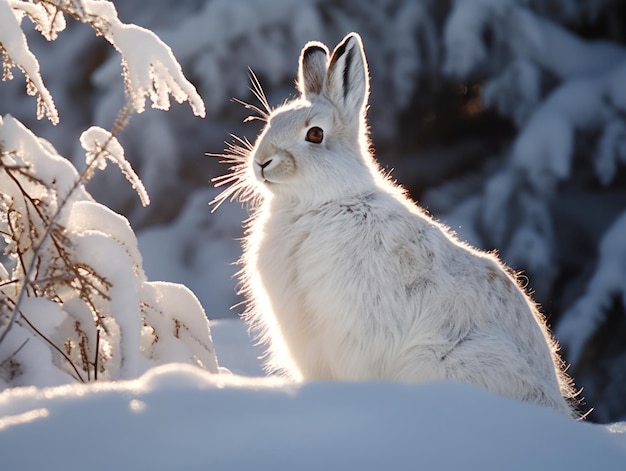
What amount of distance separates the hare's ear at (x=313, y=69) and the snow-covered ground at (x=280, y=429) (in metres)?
1.77

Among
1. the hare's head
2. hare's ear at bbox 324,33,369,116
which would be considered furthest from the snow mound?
hare's ear at bbox 324,33,369,116

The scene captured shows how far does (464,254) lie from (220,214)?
5703 millimetres

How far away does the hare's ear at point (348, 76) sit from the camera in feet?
10.4

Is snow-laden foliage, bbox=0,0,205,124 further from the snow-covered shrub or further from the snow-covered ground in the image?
the snow-covered ground

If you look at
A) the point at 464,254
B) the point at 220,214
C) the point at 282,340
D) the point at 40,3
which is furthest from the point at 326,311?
the point at 220,214

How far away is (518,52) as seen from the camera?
7.42 meters

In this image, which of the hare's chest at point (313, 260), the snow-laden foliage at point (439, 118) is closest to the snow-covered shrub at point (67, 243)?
the hare's chest at point (313, 260)

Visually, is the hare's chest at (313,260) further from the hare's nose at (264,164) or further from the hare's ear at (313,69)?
the hare's ear at (313,69)

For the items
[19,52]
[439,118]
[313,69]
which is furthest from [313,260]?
[439,118]

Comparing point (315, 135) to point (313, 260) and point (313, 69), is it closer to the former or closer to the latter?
point (313, 69)

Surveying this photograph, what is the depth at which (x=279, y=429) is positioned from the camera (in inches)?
61.1

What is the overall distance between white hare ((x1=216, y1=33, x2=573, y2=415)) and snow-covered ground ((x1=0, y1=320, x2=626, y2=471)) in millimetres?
918

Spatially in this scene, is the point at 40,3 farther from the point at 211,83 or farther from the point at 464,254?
the point at 211,83

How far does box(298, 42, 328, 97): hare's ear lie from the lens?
335 centimetres
